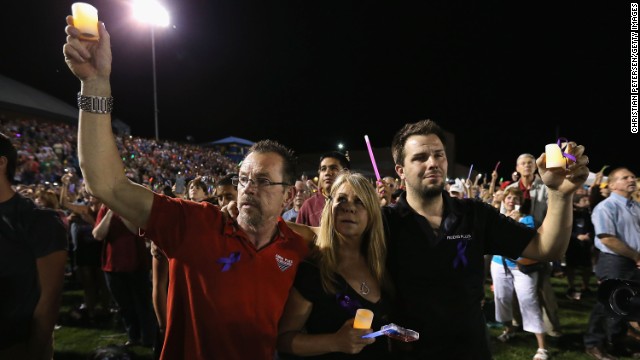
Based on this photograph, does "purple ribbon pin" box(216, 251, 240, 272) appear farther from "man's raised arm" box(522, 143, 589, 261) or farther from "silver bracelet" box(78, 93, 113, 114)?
"man's raised arm" box(522, 143, 589, 261)

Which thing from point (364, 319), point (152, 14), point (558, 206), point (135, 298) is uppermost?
point (152, 14)

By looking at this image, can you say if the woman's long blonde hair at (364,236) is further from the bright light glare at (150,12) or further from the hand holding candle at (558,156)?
the bright light glare at (150,12)

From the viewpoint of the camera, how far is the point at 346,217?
2.35 metres

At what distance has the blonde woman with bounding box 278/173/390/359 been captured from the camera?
2.01 meters

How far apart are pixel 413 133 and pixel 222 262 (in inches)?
56.1

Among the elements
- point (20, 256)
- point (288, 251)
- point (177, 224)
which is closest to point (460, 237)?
point (288, 251)

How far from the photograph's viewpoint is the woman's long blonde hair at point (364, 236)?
7.41 feet

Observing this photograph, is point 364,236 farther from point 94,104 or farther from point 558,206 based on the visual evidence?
point 94,104

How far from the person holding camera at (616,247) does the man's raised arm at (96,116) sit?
5.44m

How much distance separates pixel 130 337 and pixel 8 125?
2524cm

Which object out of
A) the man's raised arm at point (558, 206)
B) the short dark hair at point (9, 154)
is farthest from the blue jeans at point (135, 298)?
the man's raised arm at point (558, 206)

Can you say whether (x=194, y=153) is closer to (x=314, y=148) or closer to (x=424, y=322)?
(x=314, y=148)

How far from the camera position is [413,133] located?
2.49 m

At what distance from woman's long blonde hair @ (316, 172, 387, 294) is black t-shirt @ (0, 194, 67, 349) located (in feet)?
5.36
